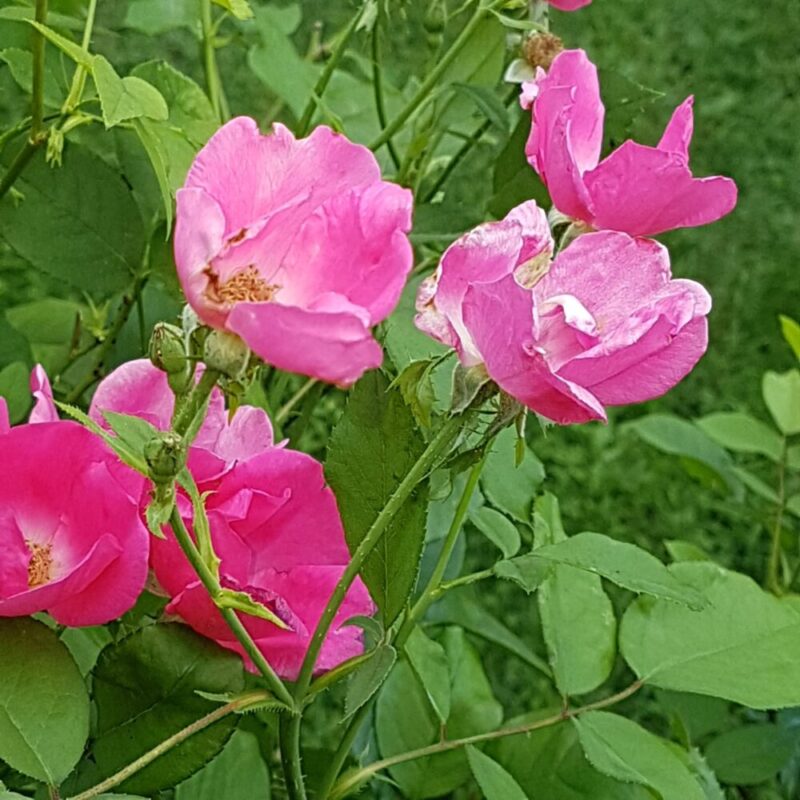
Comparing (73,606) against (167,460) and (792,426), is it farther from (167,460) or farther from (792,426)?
(792,426)

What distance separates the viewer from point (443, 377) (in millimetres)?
473

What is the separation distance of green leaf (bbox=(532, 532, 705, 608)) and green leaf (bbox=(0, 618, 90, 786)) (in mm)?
165

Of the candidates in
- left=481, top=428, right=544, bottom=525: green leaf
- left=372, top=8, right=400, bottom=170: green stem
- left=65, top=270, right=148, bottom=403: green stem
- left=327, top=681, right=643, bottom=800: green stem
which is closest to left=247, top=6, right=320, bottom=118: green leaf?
left=372, top=8, right=400, bottom=170: green stem

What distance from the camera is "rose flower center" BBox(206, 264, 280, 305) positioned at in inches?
12.3

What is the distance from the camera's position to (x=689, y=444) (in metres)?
0.99

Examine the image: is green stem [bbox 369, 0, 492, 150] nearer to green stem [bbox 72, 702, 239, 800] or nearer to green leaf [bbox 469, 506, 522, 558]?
green leaf [bbox 469, 506, 522, 558]

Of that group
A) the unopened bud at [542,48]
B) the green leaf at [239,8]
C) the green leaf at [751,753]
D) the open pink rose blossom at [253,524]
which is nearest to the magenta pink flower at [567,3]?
the unopened bud at [542,48]

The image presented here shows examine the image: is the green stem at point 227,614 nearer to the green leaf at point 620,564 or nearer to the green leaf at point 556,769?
the green leaf at point 620,564

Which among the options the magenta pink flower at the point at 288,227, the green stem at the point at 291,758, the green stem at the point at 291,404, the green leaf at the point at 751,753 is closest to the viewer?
the magenta pink flower at the point at 288,227

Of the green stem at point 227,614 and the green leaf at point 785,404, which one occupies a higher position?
the green stem at point 227,614

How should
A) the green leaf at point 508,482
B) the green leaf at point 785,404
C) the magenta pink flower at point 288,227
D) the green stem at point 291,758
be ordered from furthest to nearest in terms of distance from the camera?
the green leaf at point 785,404 < the green leaf at point 508,482 < the green stem at point 291,758 < the magenta pink flower at point 288,227

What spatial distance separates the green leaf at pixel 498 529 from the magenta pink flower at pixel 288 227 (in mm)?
237

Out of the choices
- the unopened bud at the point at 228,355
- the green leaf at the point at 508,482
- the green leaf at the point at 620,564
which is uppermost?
the unopened bud at the point at 228,355

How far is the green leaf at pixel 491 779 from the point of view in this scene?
1.58ft
